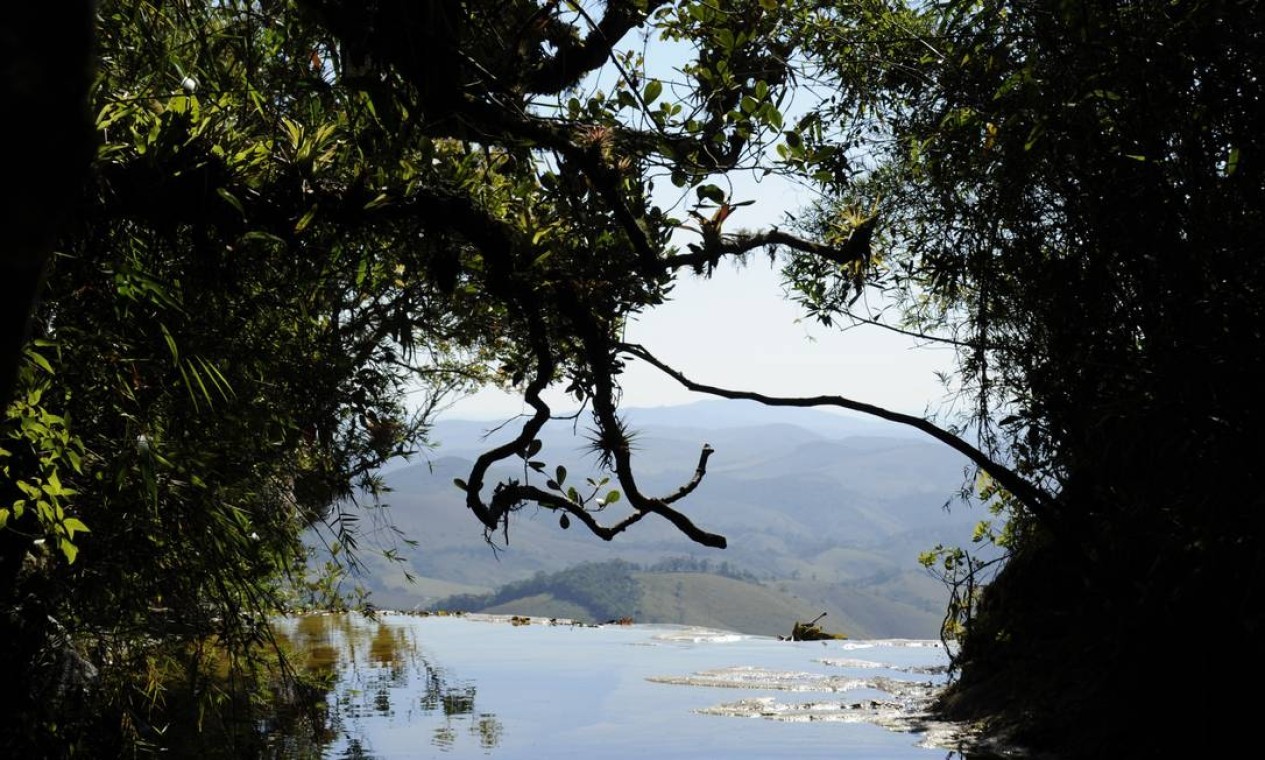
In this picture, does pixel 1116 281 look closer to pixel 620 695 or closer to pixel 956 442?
pixel 956 442

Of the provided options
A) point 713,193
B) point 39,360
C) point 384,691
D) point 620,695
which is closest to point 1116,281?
point 713,193

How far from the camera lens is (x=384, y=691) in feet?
40.7

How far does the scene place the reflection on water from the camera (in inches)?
385

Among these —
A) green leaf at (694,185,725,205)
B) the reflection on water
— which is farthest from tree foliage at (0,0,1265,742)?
the reflection on water

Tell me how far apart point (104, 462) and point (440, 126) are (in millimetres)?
2504

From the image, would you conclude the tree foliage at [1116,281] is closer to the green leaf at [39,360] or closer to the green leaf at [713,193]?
the green leaf at [713,193]

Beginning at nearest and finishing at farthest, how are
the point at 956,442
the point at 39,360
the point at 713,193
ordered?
the point at 39,360 → the point at 713,193 → the point at 956,442

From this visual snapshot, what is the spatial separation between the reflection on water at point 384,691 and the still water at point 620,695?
24 millimetres

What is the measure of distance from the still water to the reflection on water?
0.08 ft

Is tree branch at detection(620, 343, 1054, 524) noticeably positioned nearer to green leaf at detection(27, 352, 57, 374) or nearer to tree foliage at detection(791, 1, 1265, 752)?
tree foliage at detection(791, 1, 1265, 752)

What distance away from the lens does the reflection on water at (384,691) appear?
978 cm

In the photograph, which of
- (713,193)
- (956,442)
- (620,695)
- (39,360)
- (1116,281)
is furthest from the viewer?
(620,695)

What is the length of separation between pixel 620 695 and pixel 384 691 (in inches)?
108

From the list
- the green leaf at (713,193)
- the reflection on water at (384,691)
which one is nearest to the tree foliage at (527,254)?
the green leaf at (713,193)
